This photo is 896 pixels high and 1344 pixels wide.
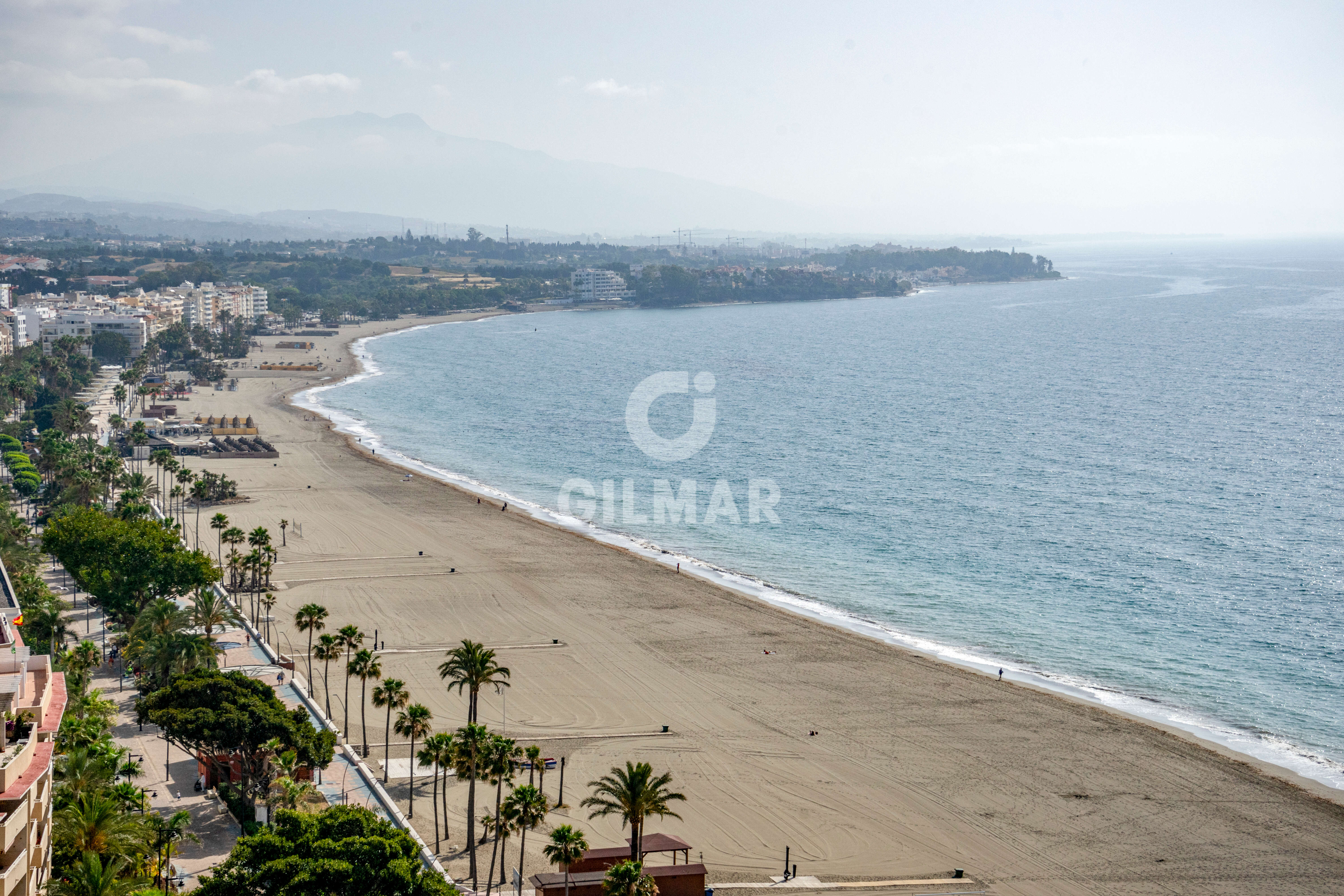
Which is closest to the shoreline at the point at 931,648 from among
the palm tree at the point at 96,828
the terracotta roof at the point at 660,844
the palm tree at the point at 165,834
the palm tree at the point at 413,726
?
the terracotta roof at the point at 660,844

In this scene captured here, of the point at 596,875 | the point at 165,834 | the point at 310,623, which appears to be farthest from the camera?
the point at 310,623

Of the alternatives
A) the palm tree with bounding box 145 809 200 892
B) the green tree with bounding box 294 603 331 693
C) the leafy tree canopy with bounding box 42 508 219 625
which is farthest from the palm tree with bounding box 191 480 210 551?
the palm tree with bounding box 145 809 200 892

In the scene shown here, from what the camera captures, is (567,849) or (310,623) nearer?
(567,849)

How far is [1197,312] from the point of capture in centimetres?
16475

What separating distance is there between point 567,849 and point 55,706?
9.34 meters

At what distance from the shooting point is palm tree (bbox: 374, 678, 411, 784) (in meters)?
27.6

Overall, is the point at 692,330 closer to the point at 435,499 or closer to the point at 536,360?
the point at 536,360

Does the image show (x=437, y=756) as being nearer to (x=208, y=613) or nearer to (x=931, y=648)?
(x=208, y=613)

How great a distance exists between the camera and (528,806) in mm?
21719

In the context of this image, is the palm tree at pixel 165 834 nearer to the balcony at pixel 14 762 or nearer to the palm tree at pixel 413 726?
the palm tree at pixel 413 726

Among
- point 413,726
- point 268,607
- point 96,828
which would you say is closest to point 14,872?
point 96,828

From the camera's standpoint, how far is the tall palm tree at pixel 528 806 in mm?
21656

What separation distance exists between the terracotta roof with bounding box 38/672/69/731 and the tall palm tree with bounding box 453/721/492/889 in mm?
8764

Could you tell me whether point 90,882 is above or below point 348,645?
above
